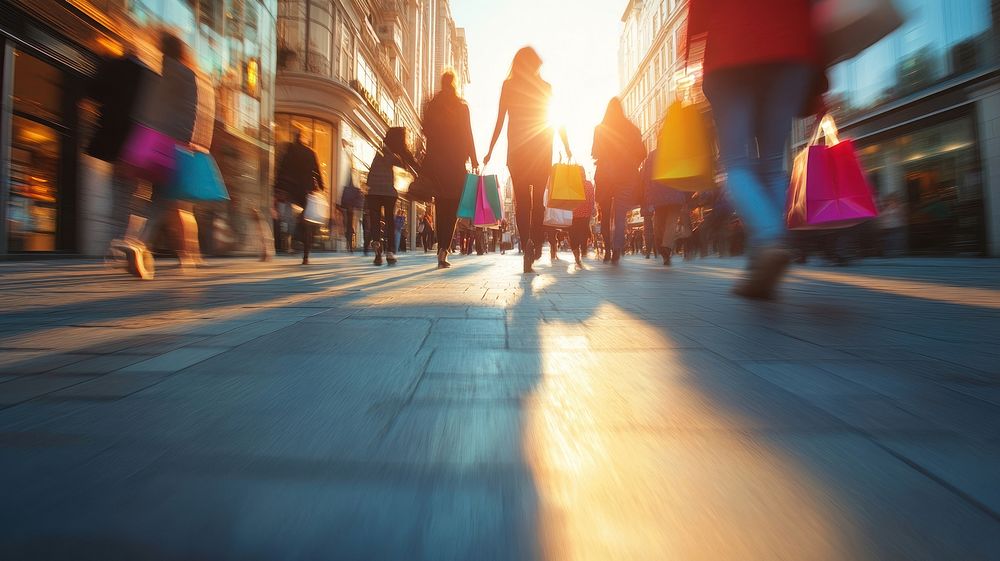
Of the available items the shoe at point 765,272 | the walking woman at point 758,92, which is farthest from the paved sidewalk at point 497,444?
the walking woman at point 758,92

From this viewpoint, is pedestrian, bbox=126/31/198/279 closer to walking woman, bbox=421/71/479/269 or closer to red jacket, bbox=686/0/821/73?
walking woman, bbox=421/71/479/269

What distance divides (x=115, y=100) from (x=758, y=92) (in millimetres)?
4648

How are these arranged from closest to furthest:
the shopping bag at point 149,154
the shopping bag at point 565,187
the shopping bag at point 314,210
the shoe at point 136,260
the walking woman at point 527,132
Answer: the shopping bag at point 149,154
the shoe at point 136,260
the walking woman at point 527,132
the shopping bag at point 565,187
the shopping bag at point 314,210

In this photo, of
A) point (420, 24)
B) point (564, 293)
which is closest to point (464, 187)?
point (564, 293)

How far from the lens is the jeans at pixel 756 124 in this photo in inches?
117

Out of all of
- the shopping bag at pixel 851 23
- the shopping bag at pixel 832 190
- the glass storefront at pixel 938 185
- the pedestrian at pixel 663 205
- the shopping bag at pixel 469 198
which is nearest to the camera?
the shopping bag at pixel 851 23

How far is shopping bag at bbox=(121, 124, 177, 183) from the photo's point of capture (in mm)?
4008

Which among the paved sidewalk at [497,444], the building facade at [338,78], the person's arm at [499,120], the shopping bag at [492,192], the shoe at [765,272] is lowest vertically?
the paved sidewalk at [497,444]

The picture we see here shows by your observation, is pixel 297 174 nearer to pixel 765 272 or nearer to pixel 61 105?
pixel 61 105

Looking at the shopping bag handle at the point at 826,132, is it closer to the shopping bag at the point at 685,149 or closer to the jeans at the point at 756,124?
the jeans at the point at 756,124

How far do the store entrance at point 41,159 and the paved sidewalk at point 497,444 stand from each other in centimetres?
730

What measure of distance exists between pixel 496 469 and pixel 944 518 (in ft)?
1.82

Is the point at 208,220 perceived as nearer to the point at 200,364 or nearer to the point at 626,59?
the point at 200,364

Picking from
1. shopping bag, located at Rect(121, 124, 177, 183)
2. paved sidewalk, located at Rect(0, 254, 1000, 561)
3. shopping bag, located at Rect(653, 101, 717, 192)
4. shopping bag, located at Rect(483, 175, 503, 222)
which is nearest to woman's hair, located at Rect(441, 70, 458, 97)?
shopping bag, located at Rect(483, 175, 503, 222)
